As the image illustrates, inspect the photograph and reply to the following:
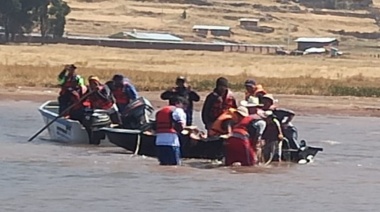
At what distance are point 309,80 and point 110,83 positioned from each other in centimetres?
2413

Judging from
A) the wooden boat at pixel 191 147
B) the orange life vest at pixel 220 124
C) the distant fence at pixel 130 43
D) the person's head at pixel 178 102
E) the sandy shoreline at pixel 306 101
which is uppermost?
the person's head at pixel 178 102

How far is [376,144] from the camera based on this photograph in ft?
90.5

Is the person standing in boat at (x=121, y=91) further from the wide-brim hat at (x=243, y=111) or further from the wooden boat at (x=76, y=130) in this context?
the wide-brim hat at (x=243, y=111)

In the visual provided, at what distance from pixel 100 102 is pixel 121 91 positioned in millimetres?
517

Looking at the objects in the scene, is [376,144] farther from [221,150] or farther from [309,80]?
[309,80]

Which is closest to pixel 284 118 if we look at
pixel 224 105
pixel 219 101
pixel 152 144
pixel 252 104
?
pixel 252 104

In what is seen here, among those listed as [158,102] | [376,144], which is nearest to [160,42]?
[158,102]

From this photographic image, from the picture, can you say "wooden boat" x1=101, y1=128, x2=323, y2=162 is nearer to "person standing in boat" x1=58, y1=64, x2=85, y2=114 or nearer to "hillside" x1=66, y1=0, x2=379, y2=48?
"person standing in boat" x1=58, y1=64, x2=85, y2=114

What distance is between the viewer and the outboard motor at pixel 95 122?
2364 centimetres

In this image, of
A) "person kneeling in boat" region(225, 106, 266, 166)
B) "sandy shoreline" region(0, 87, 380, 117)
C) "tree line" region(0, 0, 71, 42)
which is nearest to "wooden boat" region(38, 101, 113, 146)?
"person kneeling in boat" region(225, 106, 266, 166)

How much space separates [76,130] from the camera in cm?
2427

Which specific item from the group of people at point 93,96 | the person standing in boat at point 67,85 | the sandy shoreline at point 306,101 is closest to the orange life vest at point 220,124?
the group of people at point 93,96

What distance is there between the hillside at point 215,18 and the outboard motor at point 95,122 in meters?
86.0

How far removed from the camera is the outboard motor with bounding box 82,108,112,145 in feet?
77.6
